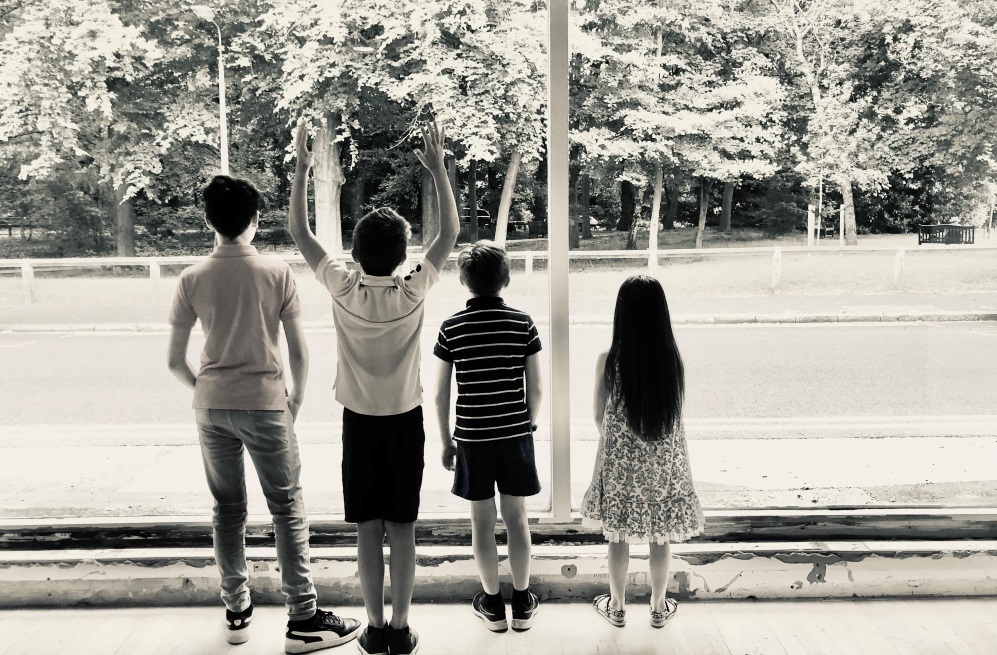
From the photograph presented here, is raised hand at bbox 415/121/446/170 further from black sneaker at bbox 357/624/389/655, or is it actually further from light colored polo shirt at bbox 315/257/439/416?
black sneaker at bbox 357/624/389/655

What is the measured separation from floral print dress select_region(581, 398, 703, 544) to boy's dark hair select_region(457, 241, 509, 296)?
437 mm

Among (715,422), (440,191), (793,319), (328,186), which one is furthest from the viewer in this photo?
(715,422)

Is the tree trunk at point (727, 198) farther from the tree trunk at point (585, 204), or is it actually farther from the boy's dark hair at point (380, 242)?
the boy's dark hair at point (380, 242)

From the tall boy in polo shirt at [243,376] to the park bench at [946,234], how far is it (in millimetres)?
2126

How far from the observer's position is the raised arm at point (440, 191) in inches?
77.5

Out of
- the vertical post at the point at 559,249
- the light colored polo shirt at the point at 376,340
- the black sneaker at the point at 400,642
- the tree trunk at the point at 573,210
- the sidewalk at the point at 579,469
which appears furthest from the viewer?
the sidewalk at the point at 579,469

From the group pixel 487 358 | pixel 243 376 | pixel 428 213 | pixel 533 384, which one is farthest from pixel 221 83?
pixel 533 384

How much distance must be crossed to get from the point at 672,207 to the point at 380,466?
132 centimetres

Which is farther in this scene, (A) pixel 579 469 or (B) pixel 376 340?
(A) pixel 579 469

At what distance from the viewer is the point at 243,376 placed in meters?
1.94

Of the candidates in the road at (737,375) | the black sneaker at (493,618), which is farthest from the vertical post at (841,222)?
the black sneaker at (493,618)

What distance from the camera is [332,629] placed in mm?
2084

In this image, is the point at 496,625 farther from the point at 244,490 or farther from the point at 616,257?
the point at 616,257

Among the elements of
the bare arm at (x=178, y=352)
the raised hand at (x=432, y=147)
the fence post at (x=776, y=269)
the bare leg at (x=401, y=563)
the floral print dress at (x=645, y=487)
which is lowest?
the bare leg at (x=401, y=563)
